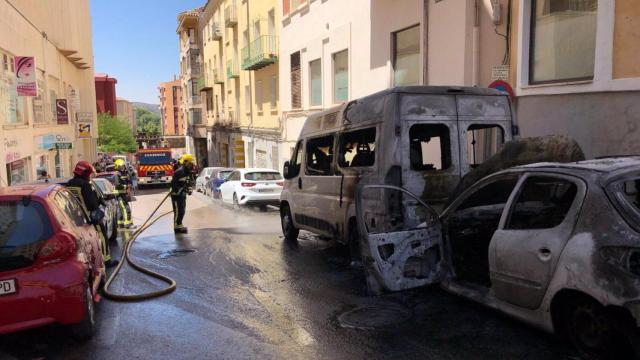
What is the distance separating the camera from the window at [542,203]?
13.7 ft

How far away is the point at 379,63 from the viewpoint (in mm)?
14328

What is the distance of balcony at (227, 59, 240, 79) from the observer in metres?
33.3

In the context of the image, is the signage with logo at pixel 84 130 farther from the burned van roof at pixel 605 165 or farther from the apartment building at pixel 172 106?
the apartment building at pixel 172 106

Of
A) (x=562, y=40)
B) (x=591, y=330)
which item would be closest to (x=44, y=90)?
(x=562, y=40)

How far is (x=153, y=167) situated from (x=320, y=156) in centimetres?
2976

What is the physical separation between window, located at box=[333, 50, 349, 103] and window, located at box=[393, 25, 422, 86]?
3213 mm

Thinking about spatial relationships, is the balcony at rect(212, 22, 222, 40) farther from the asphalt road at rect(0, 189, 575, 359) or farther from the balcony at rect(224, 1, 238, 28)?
the asphalt road at rect(0, 189, 575, 359)

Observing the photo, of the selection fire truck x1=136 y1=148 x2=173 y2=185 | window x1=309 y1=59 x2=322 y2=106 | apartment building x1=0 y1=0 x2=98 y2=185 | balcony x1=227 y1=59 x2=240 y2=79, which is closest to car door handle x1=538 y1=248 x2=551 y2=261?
apartment building x1=0 y1=0 x2=98 y2=185

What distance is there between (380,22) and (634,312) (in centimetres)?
1191

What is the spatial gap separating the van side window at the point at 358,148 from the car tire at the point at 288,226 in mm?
2594

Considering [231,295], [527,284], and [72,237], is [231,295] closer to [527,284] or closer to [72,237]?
[72,237]

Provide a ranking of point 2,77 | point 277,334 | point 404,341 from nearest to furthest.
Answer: point 404,341, point 277,334, point 2,77

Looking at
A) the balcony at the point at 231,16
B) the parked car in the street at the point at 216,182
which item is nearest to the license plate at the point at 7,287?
the parked car in the street at the point at 216,182

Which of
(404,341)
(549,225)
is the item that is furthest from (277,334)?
(549,225)
